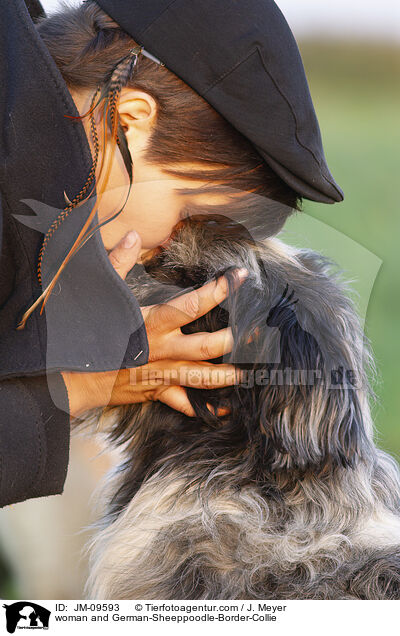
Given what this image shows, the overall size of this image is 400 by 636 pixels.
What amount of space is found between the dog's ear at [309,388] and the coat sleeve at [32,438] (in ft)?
1.27

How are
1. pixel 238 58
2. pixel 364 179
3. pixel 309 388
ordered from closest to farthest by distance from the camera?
1. pixel 238 58
2. pixel 309 388
3. pixel 364 179

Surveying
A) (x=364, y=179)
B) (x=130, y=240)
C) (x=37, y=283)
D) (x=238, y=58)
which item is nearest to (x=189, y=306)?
(x=130, y=240)

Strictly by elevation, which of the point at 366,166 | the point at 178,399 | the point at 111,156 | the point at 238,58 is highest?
the point at 238,58

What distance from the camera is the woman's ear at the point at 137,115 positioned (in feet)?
3.84

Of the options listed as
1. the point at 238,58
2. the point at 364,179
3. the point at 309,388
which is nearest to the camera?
the point at 238,58

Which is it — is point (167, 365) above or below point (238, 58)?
below

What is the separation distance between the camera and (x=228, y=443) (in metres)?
1.30

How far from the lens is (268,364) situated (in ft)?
4.06

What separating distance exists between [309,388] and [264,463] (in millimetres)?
176

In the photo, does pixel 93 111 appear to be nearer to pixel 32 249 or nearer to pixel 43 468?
pixel 32 249

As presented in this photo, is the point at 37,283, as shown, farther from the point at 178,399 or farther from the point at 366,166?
the point at 366,166

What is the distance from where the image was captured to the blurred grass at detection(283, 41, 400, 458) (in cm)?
140
